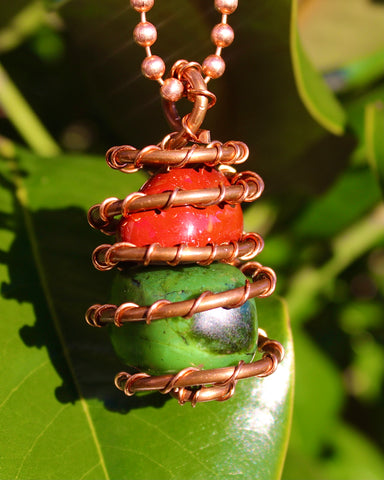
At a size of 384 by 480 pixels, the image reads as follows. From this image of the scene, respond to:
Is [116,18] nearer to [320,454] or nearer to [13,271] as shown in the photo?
[13,271]

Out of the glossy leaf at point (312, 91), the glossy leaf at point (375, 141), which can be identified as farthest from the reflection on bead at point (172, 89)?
the glossy leaf at point (375, 141)

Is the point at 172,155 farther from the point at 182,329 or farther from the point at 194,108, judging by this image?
the point at 182,329

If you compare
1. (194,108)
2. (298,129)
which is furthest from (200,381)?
(298,129)

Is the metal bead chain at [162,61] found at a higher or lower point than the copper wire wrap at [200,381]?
higher

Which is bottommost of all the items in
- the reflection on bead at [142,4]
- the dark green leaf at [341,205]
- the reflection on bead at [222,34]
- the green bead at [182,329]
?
the dark green leaf at [341,205]

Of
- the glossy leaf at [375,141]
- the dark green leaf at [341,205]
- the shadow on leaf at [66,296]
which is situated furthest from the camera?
the dark green leaf at [341,205]

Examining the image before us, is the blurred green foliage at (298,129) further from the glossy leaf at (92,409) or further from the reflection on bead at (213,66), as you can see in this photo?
the glossy leaf at (92,409)

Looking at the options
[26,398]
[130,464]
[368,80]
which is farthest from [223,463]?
[368,80]

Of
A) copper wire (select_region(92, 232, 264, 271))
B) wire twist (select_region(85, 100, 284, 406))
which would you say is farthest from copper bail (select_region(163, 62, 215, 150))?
copper wire (select_region(92, 232, 264, 271))
